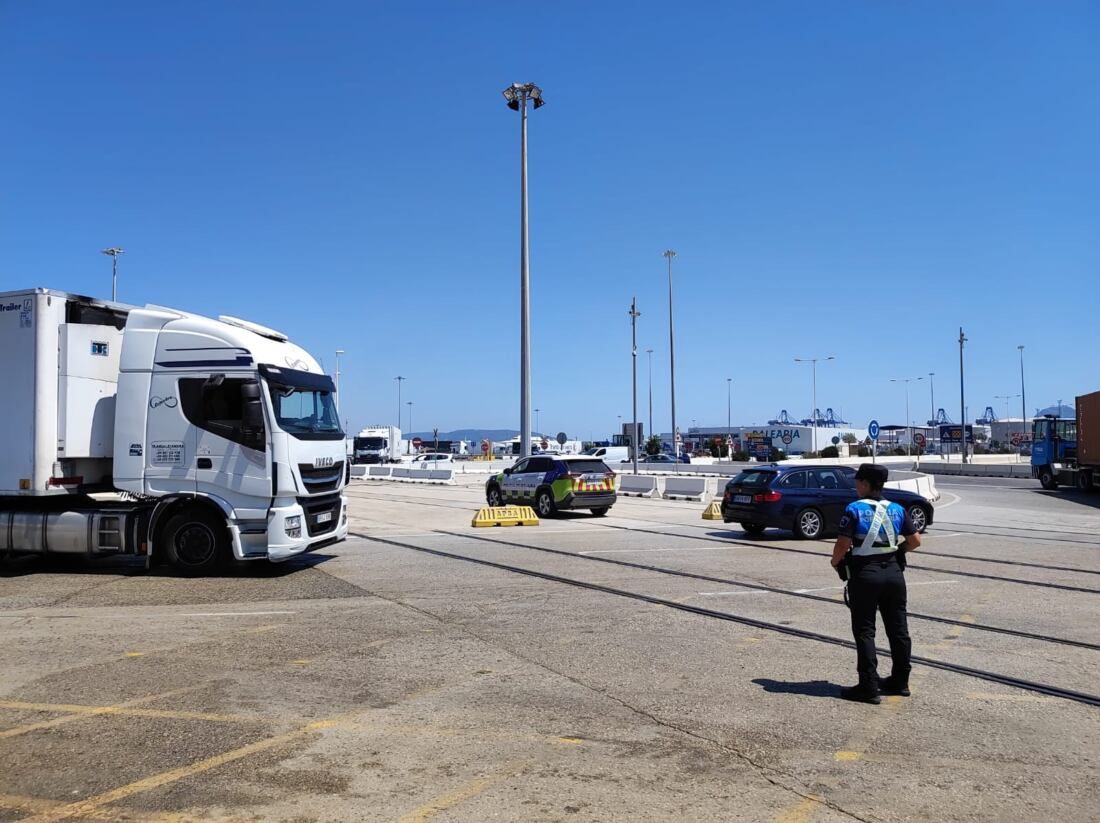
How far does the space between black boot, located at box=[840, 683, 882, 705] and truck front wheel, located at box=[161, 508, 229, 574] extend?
886cm

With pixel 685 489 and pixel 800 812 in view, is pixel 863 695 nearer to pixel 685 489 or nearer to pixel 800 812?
pixel 800 812

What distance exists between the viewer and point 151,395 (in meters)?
11.9

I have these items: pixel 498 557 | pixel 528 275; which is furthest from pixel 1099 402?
pixel 498 557

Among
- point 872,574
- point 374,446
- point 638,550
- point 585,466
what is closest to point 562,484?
point 585,466

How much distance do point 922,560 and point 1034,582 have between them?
238 centimetres

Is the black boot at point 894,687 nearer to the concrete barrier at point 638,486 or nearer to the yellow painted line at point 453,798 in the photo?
the yellow painted line at point 453,798

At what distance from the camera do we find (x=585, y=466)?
22.5m

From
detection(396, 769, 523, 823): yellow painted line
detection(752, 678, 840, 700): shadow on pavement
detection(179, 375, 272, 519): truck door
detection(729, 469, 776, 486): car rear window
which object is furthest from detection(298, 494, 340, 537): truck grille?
detection(729, 469, 776, 486): car rear window

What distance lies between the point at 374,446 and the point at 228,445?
5636 centimetres

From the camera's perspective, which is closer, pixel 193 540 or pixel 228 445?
pixel 228 445

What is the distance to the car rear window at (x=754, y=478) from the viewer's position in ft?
58.0

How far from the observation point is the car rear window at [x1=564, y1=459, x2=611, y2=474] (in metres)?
22.4

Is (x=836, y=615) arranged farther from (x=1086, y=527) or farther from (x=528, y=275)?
(x=528, y=275)

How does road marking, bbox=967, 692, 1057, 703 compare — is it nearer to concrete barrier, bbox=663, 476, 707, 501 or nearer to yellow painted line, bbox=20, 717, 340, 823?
yellow painted line, bbox=20, 717, 340, 823
